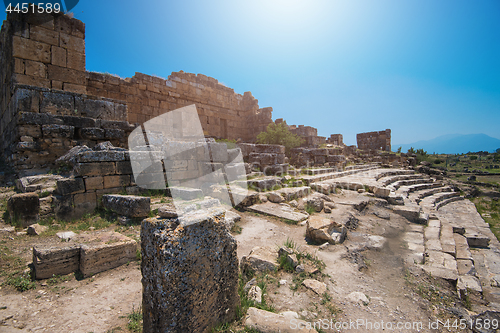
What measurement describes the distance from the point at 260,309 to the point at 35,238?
140 inches

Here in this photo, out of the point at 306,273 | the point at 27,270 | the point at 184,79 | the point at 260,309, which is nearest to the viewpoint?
the point at 260,309

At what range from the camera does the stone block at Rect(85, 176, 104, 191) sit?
453 cm

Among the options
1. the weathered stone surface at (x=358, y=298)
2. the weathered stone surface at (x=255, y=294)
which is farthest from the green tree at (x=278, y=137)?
the weathered stone surface at (x=255, y=294)

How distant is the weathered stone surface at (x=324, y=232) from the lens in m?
4.15

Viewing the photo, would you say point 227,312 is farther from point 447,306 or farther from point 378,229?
point 378,229

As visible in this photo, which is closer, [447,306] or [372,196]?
[447,306]

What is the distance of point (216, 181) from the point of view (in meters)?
6.73

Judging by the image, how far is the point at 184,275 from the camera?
170 cm

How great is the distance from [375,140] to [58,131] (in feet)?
77.3

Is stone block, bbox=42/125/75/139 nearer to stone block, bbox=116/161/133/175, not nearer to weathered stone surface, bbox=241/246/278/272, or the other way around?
stone block, bbox=116/161/133/175

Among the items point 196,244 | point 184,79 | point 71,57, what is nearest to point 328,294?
point 196,244

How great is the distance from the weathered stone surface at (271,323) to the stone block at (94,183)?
4.08m

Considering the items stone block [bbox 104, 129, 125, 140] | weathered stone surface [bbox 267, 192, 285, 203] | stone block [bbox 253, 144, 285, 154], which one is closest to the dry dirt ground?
weathered stone surface [bbox 267, 192, 285, 203]

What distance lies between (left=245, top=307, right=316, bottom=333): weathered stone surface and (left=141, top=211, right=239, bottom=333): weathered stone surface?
0.24 metres
